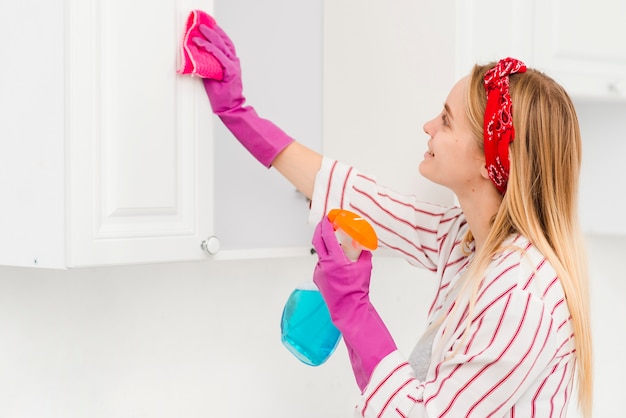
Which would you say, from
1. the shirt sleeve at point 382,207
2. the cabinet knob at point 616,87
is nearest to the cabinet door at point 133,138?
the shirt sleeve at point 382,207

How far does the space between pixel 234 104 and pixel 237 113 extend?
31 mm

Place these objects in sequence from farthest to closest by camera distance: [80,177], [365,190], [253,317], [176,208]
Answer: [253,317], [365,190], [176,208], [80,177]

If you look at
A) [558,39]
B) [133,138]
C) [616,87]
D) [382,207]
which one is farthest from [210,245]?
[616,87]

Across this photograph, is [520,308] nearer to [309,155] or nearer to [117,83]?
[309,155]

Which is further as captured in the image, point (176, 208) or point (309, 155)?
point (309, 155)

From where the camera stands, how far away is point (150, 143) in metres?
1.32

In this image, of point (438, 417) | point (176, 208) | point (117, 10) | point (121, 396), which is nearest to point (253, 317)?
point (121, 396)

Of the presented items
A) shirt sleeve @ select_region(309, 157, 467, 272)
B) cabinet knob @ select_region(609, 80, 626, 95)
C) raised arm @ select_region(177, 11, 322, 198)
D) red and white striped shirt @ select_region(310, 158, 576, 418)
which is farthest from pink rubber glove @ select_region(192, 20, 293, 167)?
cabinet knob @ select_region(609, 80, 626, 95)

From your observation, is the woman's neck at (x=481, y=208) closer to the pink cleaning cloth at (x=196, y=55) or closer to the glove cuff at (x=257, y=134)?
the glove cuff at (x=257, y=134)

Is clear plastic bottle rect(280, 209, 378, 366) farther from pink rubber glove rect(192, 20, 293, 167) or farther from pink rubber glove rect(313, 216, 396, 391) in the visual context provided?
pink rubber glove rect(192, 20, 293, 167)

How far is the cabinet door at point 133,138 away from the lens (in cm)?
123

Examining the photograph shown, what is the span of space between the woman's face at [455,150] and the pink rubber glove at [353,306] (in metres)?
0.21

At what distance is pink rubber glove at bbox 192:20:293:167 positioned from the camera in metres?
1.41

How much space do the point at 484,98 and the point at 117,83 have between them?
0.59 m
